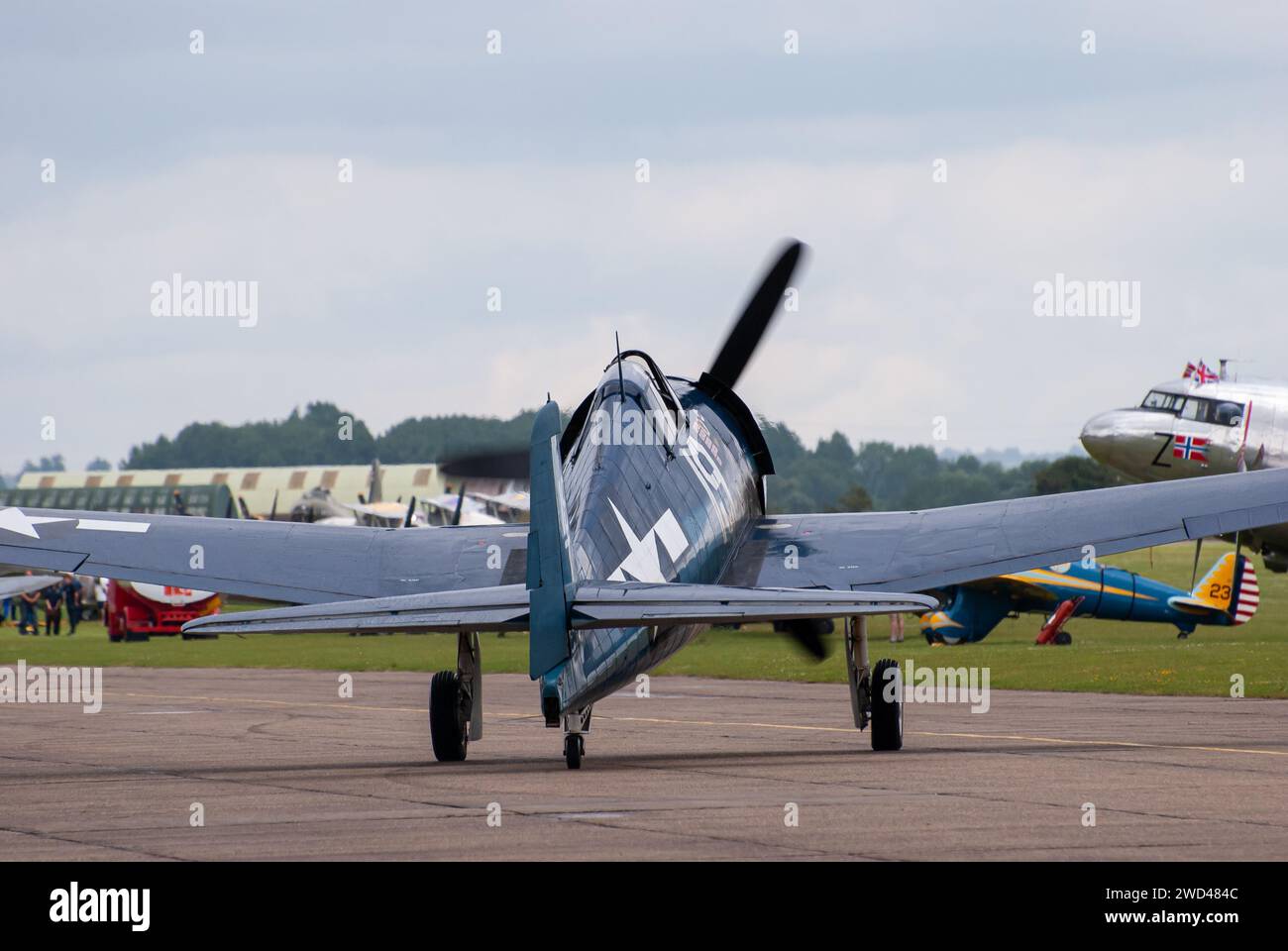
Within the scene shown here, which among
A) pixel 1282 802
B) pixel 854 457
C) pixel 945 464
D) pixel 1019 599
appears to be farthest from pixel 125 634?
pixel 945 464

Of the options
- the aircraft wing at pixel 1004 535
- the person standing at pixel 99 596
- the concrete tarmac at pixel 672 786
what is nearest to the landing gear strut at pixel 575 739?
the concrete tarmac at pixel 672 786

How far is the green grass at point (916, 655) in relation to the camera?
96.5 feet

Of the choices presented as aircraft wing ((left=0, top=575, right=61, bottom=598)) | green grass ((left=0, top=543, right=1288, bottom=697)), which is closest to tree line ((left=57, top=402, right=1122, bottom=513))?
green grass ((left=0, top=543, right=1288, bottom=697))

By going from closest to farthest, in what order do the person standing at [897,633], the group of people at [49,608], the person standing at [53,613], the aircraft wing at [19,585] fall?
the aircraft wing at [19,585] < the person standing at [897,633] < the group of people at [49,608] < the person standing at [53,613]

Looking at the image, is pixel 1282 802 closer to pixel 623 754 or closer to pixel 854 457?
pixel 623 754

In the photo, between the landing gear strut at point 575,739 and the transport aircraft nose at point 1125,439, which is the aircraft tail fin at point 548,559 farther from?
the transport aircraft nose at point 1125,439

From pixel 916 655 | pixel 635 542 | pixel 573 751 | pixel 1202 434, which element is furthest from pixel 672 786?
pixel 1202 434

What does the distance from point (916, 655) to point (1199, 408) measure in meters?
8.43

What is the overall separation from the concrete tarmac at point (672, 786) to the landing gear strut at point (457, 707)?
0.33 m

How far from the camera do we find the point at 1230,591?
44469 millimetres
